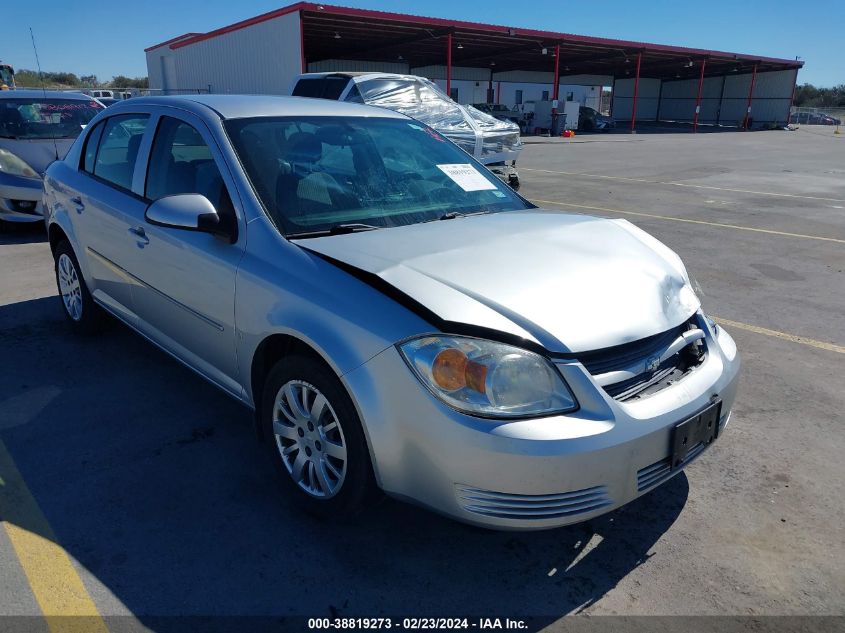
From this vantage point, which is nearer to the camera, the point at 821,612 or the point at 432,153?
the point at 821,612

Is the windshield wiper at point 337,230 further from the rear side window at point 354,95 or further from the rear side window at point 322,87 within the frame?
the rear side window at point 322,87

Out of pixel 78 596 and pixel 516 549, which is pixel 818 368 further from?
pixel 78 596

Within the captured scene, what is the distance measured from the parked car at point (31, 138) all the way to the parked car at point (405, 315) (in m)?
5.05

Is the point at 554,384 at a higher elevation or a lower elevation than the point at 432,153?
lower

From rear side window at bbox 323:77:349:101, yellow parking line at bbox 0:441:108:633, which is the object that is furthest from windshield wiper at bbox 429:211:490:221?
rear side window at bbox 323:77:349:101

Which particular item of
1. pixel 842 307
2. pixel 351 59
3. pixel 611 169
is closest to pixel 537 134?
pixel 351 59

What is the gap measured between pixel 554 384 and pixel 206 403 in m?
2.33

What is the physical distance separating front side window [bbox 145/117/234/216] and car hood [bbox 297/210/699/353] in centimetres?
71

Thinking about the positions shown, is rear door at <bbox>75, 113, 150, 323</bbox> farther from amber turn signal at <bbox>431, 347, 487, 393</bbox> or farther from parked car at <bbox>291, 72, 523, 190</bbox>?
parked car at <bbox>291, 72, 523, 190</bbox>

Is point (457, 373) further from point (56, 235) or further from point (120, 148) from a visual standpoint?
point (56, 235)

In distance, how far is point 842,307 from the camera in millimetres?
5477

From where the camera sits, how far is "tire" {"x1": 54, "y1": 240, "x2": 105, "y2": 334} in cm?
447

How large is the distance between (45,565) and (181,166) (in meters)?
1.96

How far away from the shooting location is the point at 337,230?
9.16 feet
